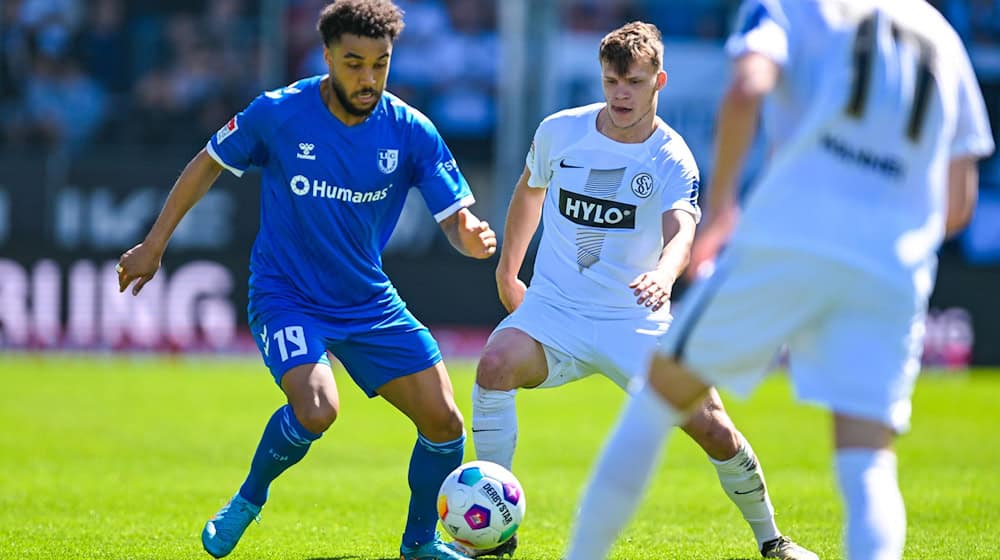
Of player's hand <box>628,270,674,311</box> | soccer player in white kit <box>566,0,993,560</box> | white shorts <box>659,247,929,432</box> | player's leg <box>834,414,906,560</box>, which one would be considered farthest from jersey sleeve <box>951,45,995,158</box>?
player's hand <box>628,270,674,311</box>

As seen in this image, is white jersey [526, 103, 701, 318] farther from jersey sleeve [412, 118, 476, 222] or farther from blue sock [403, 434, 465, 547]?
blue sock [403, 434, 465, 547]

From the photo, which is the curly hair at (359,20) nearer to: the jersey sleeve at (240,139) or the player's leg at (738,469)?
the jersey sleeve at (240,139)

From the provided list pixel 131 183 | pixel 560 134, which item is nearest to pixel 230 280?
pixel 131 183

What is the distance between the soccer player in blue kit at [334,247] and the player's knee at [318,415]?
0.08m

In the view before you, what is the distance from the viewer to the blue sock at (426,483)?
19.2 ft

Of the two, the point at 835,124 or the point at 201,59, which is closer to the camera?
the point at 835,124

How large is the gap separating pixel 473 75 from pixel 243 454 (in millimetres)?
11162

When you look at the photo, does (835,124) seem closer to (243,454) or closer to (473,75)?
(243,454)

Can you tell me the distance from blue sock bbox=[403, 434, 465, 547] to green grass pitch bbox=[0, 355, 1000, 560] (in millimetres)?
251

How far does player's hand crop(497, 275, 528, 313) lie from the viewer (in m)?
6.50

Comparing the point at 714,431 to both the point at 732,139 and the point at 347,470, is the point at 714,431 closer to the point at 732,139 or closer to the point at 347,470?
the point at 732,139

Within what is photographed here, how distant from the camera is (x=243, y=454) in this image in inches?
408

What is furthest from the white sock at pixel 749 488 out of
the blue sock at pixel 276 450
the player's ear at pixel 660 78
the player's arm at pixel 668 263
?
the blue sock at pixel 276 450

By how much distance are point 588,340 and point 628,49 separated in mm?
1345
